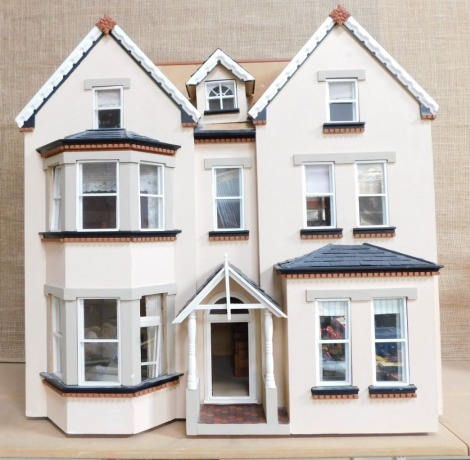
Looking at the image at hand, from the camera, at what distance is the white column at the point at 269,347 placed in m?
7.59

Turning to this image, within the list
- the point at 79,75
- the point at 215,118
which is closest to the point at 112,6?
the point at 79,75

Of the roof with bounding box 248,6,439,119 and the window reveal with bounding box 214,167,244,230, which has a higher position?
the roof with bounding box 248,6,439,119

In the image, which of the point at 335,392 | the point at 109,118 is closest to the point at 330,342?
the point at 335,392

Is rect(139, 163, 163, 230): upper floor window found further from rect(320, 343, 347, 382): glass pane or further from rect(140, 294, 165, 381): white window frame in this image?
rect(320, 343, 347, 382): glass pane

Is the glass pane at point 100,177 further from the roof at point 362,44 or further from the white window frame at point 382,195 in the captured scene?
the white window frame at point 382,195

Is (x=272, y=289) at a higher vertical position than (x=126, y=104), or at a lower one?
lower

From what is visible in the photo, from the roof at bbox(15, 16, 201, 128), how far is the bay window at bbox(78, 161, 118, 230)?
1.88 meters

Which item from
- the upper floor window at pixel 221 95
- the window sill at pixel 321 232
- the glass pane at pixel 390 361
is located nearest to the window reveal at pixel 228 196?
the window sill at pixel 321 232

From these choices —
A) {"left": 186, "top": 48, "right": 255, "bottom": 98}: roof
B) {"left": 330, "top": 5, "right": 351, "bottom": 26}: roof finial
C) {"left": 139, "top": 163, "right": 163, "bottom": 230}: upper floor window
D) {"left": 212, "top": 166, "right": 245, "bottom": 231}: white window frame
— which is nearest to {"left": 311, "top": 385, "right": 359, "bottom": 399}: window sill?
{"left": 212, "top": 166, "right": 245, "bottom": 231}: white window frame

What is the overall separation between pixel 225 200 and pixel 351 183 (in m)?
2.74

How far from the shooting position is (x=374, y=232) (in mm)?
8352

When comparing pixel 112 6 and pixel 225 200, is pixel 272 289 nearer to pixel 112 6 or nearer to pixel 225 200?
pixel 225 200

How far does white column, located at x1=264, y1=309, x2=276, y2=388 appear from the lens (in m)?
7.59

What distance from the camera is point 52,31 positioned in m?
12.2
